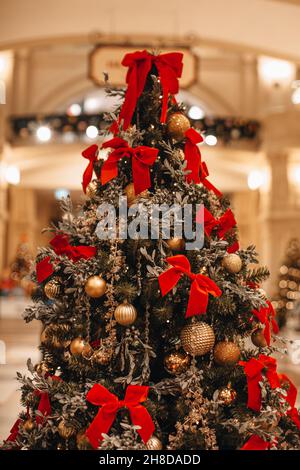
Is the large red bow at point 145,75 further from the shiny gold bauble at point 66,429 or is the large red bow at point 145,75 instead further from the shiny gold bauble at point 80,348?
the shiny gold bauble at point 66,429

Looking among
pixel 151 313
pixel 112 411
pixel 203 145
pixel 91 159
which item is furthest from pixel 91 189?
pixel 203 145

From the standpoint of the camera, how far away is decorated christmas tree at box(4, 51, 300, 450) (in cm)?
175

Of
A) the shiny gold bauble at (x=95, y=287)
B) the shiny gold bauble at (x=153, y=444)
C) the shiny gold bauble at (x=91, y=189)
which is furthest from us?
the shiny gold bauble at (x=91, y=189)

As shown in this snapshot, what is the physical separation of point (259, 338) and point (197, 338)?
1.20 feet

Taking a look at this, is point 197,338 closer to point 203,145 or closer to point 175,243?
point 175,243

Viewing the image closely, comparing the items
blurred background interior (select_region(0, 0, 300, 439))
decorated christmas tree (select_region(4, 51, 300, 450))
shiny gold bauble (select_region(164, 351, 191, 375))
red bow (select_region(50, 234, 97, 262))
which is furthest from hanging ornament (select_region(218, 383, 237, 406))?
blurred background interior (select_region(0, 0, 300, 439))

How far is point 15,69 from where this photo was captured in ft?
53.4

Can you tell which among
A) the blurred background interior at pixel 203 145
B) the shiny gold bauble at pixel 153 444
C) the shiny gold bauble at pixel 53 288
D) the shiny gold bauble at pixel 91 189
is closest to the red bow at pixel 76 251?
the shiny gold bauble at pixel 53 288

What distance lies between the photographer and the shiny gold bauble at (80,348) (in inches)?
71.8

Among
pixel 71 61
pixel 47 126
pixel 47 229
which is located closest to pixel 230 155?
pixel 47 126

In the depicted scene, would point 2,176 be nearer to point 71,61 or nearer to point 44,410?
point 71,61

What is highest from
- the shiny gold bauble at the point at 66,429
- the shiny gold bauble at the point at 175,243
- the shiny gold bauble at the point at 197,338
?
the shiny gold bauble at the point at 175,243

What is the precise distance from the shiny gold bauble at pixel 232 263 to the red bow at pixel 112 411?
0.53 m

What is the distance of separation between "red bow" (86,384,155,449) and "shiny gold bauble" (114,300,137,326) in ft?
0.72
